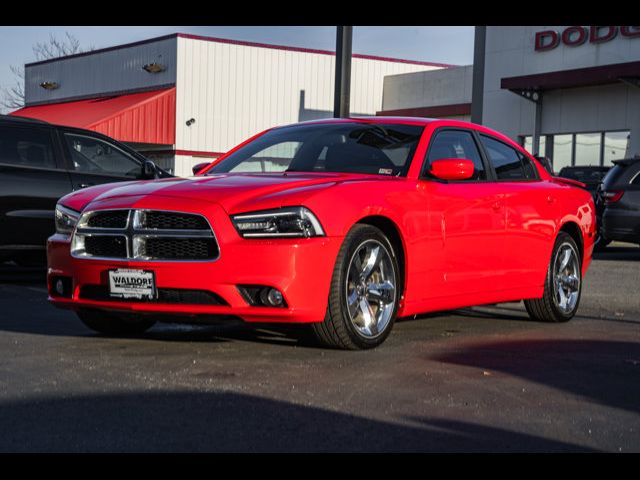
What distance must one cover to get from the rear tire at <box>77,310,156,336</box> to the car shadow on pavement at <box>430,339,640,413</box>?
2135mm

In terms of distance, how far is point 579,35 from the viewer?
3109cm

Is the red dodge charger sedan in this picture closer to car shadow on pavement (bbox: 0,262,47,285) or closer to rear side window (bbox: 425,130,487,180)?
rear side window (bbox: 425,130,487,180)

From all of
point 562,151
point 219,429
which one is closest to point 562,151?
point 562,151

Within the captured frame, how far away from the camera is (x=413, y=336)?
7934mm

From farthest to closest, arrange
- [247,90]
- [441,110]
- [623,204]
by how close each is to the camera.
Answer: [247,90], [441,110], [623,204]

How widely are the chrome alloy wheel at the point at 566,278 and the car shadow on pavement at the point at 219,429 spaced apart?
14.2 ft

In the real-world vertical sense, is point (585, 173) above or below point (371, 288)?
above

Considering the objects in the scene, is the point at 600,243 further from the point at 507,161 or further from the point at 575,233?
the point at 507,161

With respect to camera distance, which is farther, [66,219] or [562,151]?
[562,151]

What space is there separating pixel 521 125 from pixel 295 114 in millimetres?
12232

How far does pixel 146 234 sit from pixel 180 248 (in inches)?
8.9

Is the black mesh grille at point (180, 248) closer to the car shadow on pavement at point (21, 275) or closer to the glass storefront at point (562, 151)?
the car shadow on pavement at point (21, 275)

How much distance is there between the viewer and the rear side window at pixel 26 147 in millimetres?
11664
